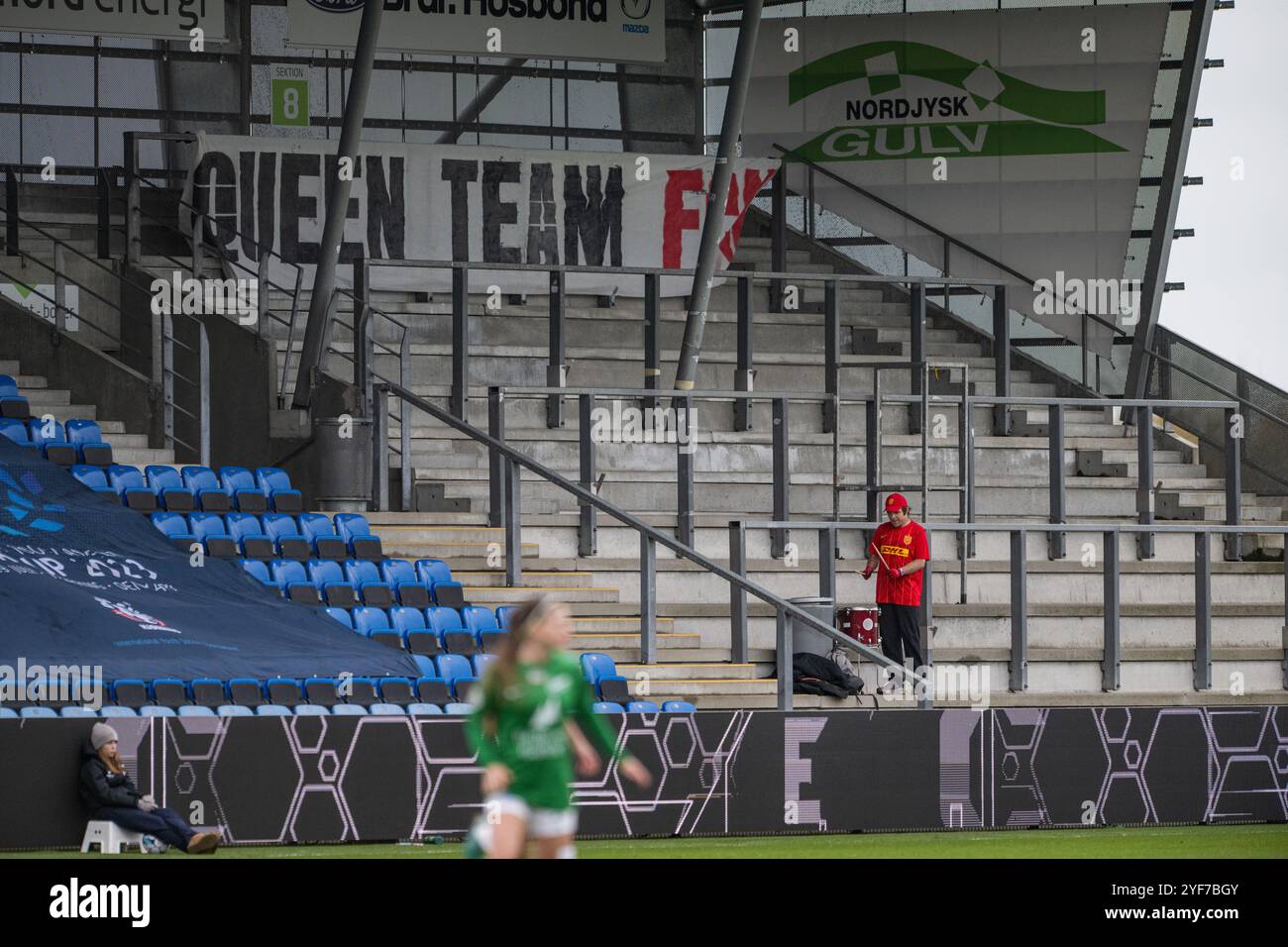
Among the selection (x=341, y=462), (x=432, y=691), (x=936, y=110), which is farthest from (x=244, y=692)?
(x=936, y=110)

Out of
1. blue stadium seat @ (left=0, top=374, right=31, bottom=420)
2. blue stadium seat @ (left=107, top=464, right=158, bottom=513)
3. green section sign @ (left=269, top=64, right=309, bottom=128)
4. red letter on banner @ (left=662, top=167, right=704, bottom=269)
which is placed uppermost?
green section sign @ (left=269, top=64, right=309, bottom=128)

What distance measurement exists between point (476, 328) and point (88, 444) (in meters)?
4.69

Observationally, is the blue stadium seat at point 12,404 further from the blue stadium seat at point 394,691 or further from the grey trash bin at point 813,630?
the grey trash bin at point 813,630

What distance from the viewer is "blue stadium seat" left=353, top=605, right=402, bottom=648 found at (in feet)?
47.7

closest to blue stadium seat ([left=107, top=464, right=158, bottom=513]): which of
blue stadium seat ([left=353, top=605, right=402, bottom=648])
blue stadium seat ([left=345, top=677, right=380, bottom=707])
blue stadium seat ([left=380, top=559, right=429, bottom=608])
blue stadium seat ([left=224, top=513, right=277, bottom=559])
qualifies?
blue stadium seat ([left=224, top=513, right=277, bottom=559])

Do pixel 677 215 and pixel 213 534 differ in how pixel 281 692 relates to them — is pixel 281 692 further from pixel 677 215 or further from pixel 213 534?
pixel 677 215

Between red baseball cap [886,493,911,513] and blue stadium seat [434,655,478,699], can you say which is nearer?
blue stadium seat [434,655,478,699]

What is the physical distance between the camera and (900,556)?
15.1 m

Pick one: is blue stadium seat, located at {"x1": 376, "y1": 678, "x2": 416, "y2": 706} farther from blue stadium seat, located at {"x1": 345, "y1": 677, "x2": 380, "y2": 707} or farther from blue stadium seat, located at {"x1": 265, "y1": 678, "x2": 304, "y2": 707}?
blue stadium seat, located at {"x1": 265, "y1": 678, "x2": 304, "y2": 707}

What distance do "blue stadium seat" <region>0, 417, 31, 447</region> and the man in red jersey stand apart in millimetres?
6527

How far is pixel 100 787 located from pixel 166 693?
1.79 metres

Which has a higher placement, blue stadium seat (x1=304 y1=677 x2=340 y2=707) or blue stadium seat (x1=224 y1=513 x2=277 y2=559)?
blue stadium seat (x1=224 y1=513 x2=277 y2=559)

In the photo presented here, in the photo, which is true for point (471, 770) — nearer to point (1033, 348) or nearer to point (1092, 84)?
point (1033, 348)
